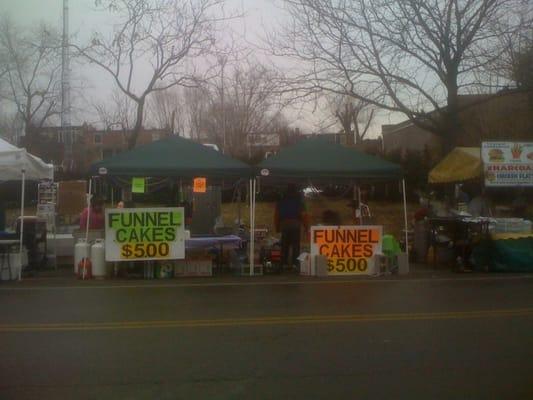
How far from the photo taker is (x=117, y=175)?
14.7 meters

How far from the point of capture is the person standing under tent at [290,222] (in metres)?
15.9

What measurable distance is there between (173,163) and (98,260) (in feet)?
8.56

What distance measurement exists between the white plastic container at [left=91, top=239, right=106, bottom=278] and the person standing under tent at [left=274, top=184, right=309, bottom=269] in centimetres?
394

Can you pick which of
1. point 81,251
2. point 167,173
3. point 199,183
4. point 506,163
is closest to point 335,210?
point 506,163

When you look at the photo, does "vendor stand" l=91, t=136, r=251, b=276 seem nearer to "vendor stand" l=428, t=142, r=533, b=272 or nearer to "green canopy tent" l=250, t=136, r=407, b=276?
"green canopy tent" l=250, t=136, r=407, b=276

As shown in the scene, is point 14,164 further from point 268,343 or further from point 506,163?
point 506,163

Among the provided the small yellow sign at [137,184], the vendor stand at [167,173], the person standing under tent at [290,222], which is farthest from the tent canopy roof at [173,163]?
the person standing under tent at [290,222]

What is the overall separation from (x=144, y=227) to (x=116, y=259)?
89 cm

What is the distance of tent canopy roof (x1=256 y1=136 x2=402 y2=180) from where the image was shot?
599 inches

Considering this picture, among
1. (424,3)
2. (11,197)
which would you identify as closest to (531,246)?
(424,3)

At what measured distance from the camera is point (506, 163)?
672 inches

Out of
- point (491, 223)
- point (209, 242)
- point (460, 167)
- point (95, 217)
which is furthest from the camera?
point (460, 167)

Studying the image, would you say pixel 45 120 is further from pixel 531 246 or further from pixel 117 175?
pixel 531 246

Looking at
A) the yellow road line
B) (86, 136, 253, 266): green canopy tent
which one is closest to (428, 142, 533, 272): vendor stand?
(86, 136, 253, 266): green canopy tent
